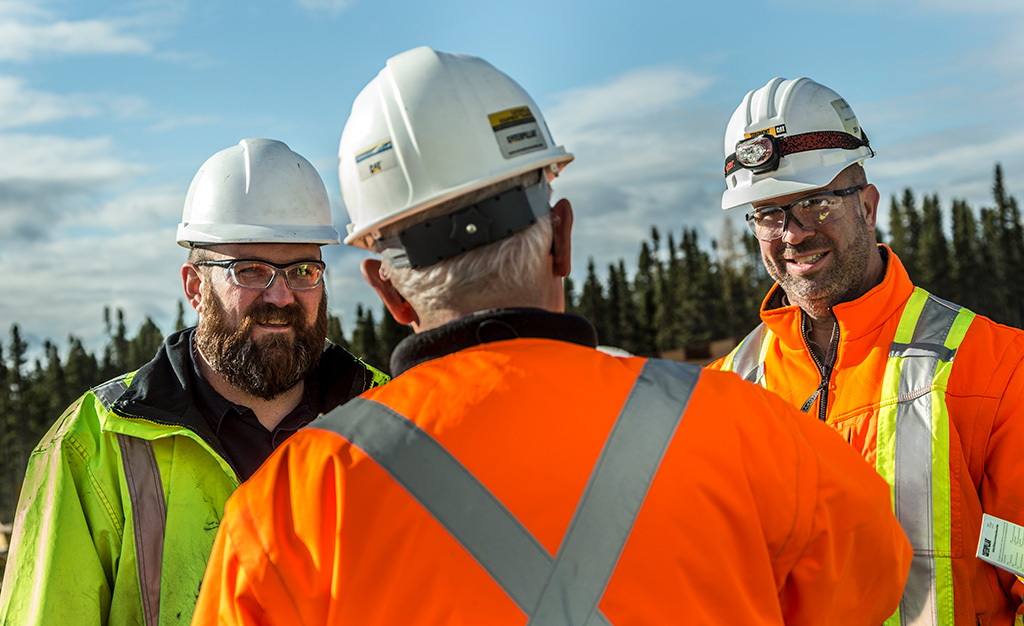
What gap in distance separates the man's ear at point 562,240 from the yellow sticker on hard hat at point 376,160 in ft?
1.74

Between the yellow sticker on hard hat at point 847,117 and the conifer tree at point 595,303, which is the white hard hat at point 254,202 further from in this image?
the conifer tree at point 595,303

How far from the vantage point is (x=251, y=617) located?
1.95 meters

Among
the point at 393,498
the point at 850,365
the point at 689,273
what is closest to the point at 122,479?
the point at 393,498

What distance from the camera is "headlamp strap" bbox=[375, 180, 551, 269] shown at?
2.28 metres

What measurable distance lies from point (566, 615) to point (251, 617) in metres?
0.76

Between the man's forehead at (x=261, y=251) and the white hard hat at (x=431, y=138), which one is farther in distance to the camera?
the man's forehead at (x=261, y=251)

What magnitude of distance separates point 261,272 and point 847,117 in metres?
3.54

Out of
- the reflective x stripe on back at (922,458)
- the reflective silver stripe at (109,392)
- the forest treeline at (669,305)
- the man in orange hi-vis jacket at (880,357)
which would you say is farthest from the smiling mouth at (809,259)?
the forest treeline at (669,305)

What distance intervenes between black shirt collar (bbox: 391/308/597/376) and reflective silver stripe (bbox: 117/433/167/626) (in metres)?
2.16

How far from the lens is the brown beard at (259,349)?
427 cm

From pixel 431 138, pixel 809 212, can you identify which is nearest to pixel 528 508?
pixel 431 138

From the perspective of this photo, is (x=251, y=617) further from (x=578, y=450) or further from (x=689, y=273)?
(x=689, y=273)

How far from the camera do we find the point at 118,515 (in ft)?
12.0

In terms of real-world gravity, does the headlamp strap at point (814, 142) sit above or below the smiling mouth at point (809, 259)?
above
